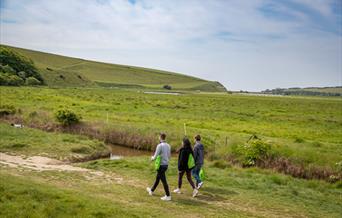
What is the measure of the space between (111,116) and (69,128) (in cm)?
819

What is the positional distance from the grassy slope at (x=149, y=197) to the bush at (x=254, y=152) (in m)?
2.17

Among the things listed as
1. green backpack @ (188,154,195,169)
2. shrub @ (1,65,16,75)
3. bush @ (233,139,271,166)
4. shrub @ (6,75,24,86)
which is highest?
shrub @ (1,65,16,75)

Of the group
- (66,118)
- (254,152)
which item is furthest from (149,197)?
(66,118)

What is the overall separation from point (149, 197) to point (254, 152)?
1156cm

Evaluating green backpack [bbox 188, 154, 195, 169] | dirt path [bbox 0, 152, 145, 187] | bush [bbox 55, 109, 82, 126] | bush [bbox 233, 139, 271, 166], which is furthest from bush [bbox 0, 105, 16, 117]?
green backpack [bbox 188, 154, 195, 169]

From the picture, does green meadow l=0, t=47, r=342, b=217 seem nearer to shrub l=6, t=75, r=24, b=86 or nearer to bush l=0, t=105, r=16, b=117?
bush l=0, t=105, r=16, b=117

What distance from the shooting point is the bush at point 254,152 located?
24.8 m

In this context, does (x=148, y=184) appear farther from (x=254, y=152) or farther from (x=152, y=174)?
(x=254, y=152)

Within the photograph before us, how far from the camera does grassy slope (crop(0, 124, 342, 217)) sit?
12.6 m

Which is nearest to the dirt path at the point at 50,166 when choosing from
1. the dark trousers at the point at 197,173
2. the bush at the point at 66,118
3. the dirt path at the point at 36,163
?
the dirt path at the point at 36,163

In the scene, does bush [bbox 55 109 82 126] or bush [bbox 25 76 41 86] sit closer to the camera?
bush [bbox 55 109 82 126]

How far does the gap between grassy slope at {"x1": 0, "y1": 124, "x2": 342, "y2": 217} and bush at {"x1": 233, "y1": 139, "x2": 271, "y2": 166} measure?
2.17m

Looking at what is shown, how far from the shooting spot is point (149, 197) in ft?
50.5

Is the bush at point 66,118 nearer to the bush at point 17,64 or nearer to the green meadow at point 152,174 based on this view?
the green meadow at point 152,174
